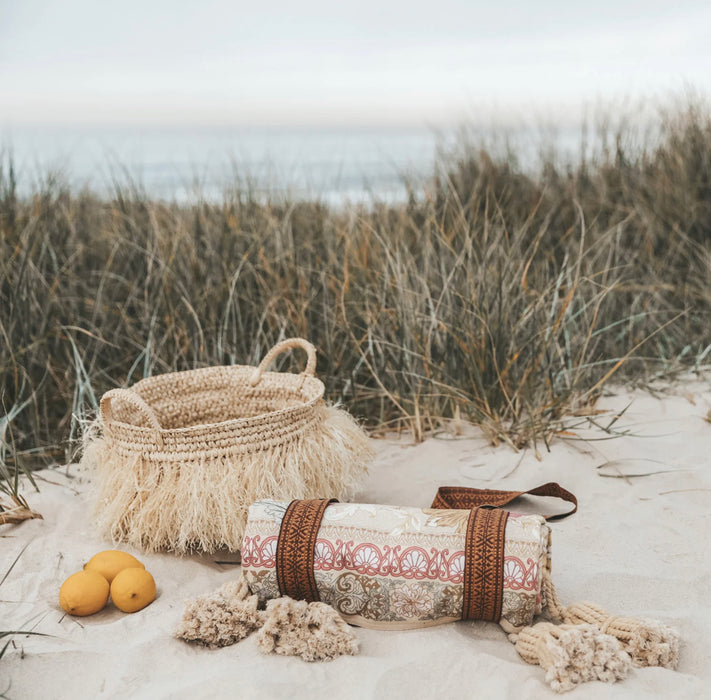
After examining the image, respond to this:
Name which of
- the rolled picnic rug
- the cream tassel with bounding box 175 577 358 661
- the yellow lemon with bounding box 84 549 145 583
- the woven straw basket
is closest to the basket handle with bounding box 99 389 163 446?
the woven straw basket

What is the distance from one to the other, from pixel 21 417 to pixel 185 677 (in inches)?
82.6

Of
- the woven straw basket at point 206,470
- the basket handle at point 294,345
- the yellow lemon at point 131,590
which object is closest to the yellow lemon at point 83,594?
the yellow lemon at point 131,590

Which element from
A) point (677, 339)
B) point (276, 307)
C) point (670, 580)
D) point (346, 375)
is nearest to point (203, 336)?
point (276, 307)

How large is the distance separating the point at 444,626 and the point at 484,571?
0.20 m

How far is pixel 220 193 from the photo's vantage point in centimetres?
435

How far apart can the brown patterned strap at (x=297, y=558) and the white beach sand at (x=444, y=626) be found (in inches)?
6.7

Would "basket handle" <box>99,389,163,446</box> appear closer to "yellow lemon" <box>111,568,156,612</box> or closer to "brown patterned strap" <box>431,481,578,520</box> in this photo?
"yellow lemon" <box>111,568,156,612</box>

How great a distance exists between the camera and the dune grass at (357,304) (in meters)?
3.14

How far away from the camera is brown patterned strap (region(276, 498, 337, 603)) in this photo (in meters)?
1.92

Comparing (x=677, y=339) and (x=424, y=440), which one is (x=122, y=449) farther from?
(x=677, y=339)

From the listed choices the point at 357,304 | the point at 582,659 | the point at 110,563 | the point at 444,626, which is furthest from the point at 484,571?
the point at 357,304

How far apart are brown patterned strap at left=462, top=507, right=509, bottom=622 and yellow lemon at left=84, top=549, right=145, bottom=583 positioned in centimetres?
96

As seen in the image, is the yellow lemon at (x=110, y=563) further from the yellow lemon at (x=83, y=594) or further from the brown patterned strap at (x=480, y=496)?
the brown patterned strap at (x=480, y=496)

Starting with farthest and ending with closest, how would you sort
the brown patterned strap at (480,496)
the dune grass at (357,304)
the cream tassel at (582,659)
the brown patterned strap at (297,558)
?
the dune grass at (357,304), the brown patterned strap at (480,496), the brown patterned strap at (297,558), the cream tassel at (582,659)
